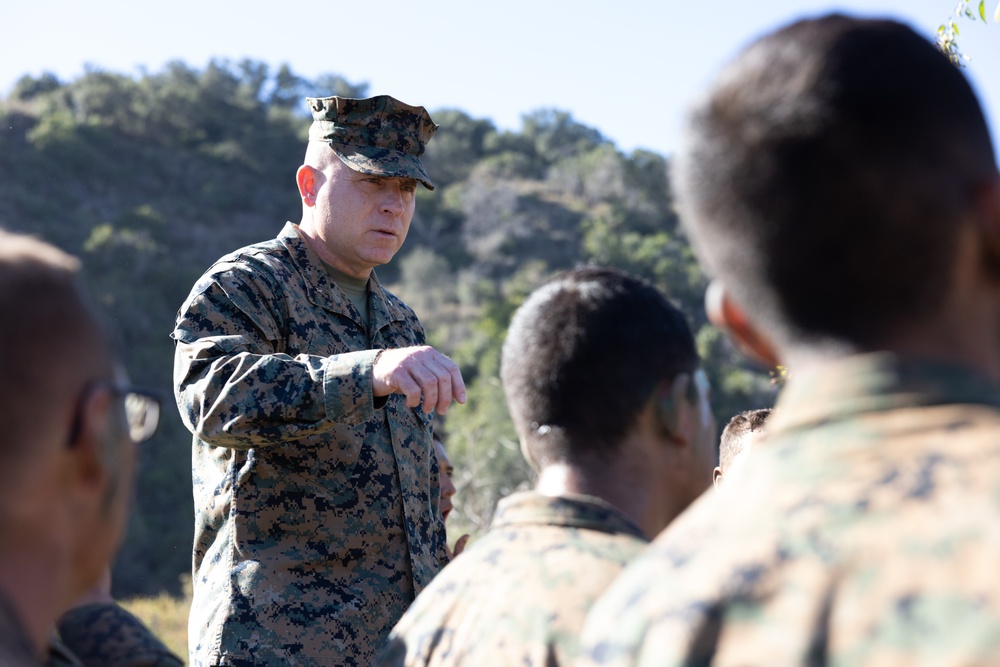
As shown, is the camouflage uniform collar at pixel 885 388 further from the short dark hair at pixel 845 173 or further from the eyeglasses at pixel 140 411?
the eyeglasses at pixel 140 411

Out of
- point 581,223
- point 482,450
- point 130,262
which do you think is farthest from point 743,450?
point 581,223

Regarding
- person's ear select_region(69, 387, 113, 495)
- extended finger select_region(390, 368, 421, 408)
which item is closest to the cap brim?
extended finger select_region(390, 368, 421, 408)

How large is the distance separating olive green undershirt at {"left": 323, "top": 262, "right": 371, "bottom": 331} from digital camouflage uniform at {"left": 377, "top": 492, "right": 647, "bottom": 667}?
2225mm

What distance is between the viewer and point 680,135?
1.71 metres

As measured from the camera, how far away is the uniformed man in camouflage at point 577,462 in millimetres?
2086

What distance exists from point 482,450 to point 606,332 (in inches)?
849

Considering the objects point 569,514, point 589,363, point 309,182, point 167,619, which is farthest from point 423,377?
point 167,619

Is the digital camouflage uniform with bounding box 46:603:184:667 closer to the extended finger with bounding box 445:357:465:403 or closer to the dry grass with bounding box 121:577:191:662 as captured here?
the extended finger with bounding box 445:357:465:403

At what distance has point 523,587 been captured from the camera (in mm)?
2086

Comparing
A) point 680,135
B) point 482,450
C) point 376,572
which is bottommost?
point 482,450

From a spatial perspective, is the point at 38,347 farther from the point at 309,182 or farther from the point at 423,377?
the point at 309,182

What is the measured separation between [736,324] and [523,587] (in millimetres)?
680

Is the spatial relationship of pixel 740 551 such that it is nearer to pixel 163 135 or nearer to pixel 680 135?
pixel 680 135

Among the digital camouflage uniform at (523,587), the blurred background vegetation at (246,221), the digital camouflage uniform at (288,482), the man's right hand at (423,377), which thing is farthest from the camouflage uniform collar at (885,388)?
the blurred background vegetation at (246,221)
